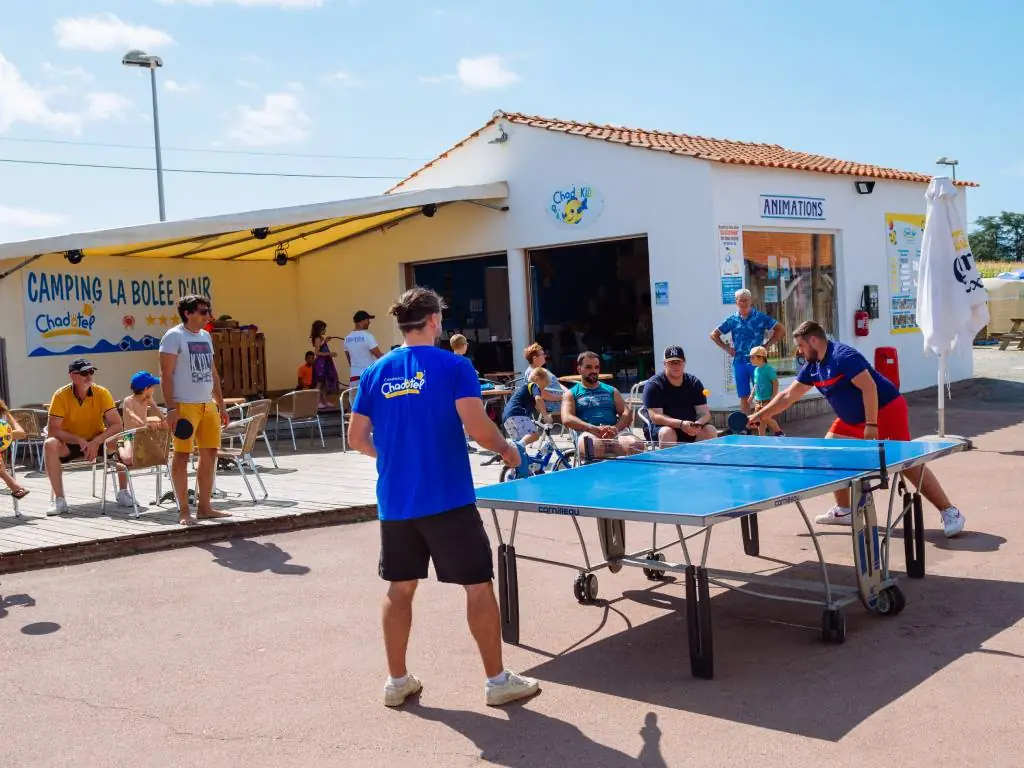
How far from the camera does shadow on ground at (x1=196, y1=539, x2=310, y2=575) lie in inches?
286

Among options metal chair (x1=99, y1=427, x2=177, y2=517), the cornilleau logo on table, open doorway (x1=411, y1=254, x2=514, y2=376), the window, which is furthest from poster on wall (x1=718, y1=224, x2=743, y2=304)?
the cornilleau logo on table

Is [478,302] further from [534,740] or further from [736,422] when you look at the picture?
[534,740]

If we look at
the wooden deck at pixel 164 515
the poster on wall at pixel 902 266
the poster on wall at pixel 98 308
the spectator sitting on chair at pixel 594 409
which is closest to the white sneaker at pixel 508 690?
the spectator sitting on chair at pixel 594 409

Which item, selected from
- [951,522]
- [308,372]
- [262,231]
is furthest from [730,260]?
[951,522]

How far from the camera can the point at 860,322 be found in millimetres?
15672

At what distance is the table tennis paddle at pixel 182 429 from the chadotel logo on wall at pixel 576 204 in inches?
300

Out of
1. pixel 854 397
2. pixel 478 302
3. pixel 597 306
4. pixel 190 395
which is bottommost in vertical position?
pixel 854 397

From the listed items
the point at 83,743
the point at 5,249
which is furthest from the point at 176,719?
the point at 5,249

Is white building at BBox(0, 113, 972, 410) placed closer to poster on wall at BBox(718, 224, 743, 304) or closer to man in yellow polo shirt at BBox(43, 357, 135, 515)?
poster on wall at BBox(718, 224, 743, 304)

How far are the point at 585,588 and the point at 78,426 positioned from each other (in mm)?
5505

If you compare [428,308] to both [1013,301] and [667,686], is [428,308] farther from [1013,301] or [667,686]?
[1013,301]

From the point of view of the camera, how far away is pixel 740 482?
17.4 feet

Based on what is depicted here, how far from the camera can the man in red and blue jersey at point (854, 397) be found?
7047mm

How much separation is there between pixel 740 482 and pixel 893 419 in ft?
8.25
